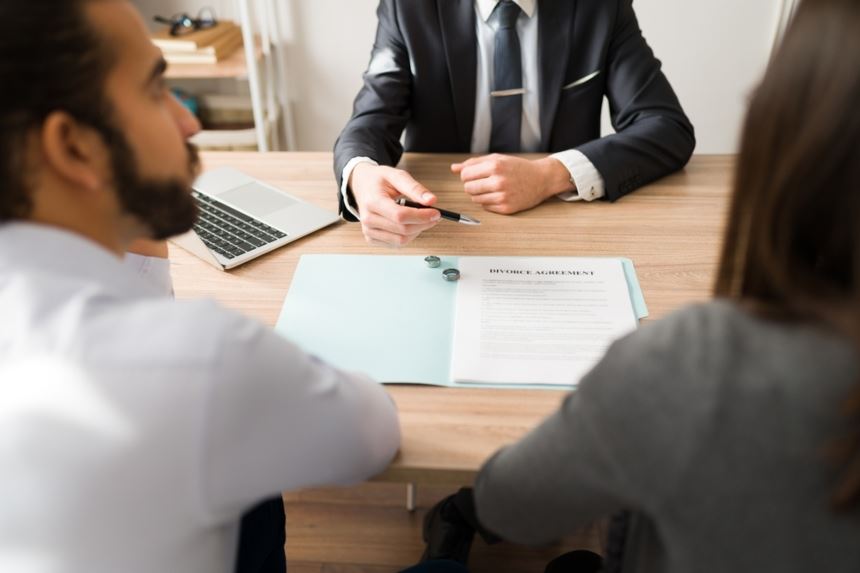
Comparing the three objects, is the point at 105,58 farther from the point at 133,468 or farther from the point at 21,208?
the point at 133,468

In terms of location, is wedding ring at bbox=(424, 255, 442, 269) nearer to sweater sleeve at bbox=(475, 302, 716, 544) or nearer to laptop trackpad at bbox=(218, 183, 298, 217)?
laptop trackpad at bbox=(218, 183, 298, 217)

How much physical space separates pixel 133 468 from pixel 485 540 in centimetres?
114

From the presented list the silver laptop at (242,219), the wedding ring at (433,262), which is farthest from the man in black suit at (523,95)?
the wedding ring at (433,262)

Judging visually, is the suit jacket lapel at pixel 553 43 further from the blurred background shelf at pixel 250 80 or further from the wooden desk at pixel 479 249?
the blurred background shelf at pixel 250 80

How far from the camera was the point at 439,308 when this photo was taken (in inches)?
39.6

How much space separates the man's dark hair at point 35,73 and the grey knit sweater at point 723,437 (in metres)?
0.54

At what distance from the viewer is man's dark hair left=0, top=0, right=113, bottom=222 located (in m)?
0.64

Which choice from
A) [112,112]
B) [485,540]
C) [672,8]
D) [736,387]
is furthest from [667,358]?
[672,8]

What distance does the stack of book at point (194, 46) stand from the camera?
247cm

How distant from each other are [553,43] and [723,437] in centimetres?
120

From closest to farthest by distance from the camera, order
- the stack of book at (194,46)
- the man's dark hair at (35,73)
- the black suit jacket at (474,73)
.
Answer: the man's dark hair at (35,73)
the black suit jacket at (474,73)
the stack of book at (194,46)

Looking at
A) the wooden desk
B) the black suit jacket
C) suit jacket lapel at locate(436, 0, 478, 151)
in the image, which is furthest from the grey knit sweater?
suit jacket lapel at locate(436, 0, 478, 151)

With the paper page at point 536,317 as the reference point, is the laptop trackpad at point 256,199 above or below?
below

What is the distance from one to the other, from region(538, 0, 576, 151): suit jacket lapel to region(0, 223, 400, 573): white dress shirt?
112 cm
